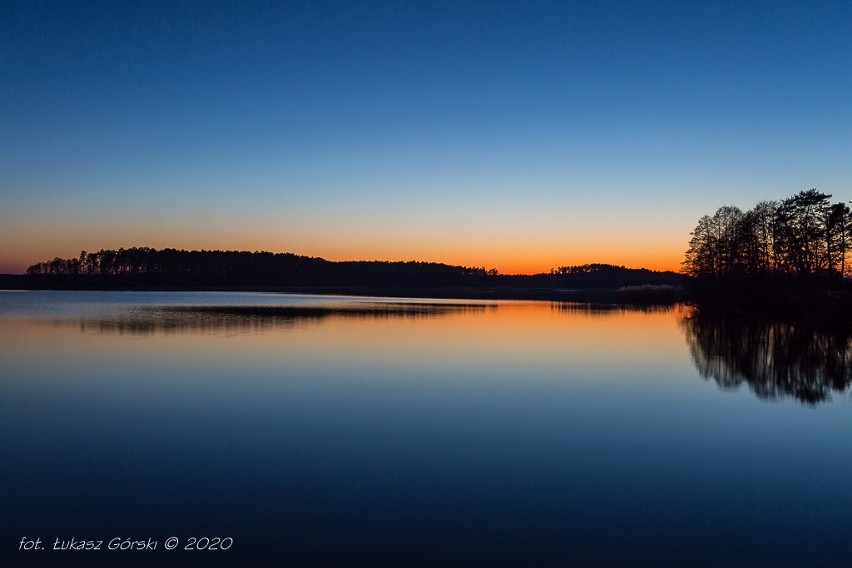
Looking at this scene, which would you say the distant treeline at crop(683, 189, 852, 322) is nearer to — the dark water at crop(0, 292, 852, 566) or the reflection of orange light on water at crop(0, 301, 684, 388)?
the reflection of orange light on water at crop(0, 301, 684, 388)

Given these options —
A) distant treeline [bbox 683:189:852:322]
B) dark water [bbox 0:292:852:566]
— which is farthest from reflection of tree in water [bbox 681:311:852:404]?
distant treeline [bbox 683:189:852:322]

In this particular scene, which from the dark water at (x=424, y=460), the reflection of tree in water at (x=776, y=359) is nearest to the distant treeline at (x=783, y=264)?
the reflection of tree in water at (x=776, y=359)

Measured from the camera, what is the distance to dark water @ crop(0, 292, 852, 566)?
5031mm

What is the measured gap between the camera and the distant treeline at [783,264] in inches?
1347

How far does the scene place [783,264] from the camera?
4294cm

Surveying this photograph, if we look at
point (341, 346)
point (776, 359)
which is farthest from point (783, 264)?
point (341, 346)

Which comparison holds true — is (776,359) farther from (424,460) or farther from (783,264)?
(783,264)

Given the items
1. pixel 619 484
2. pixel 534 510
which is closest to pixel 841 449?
Result: pixel 619 484

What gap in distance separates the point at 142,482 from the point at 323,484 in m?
2.01

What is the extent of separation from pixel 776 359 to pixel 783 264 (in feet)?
100

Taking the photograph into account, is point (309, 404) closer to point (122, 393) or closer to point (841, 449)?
point (122, 393)

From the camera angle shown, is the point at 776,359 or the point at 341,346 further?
the point at 341,346

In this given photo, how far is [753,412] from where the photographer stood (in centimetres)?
1058

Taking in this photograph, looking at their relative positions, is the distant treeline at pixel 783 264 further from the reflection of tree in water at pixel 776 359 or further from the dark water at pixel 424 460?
the dark water at pixel 424 460
